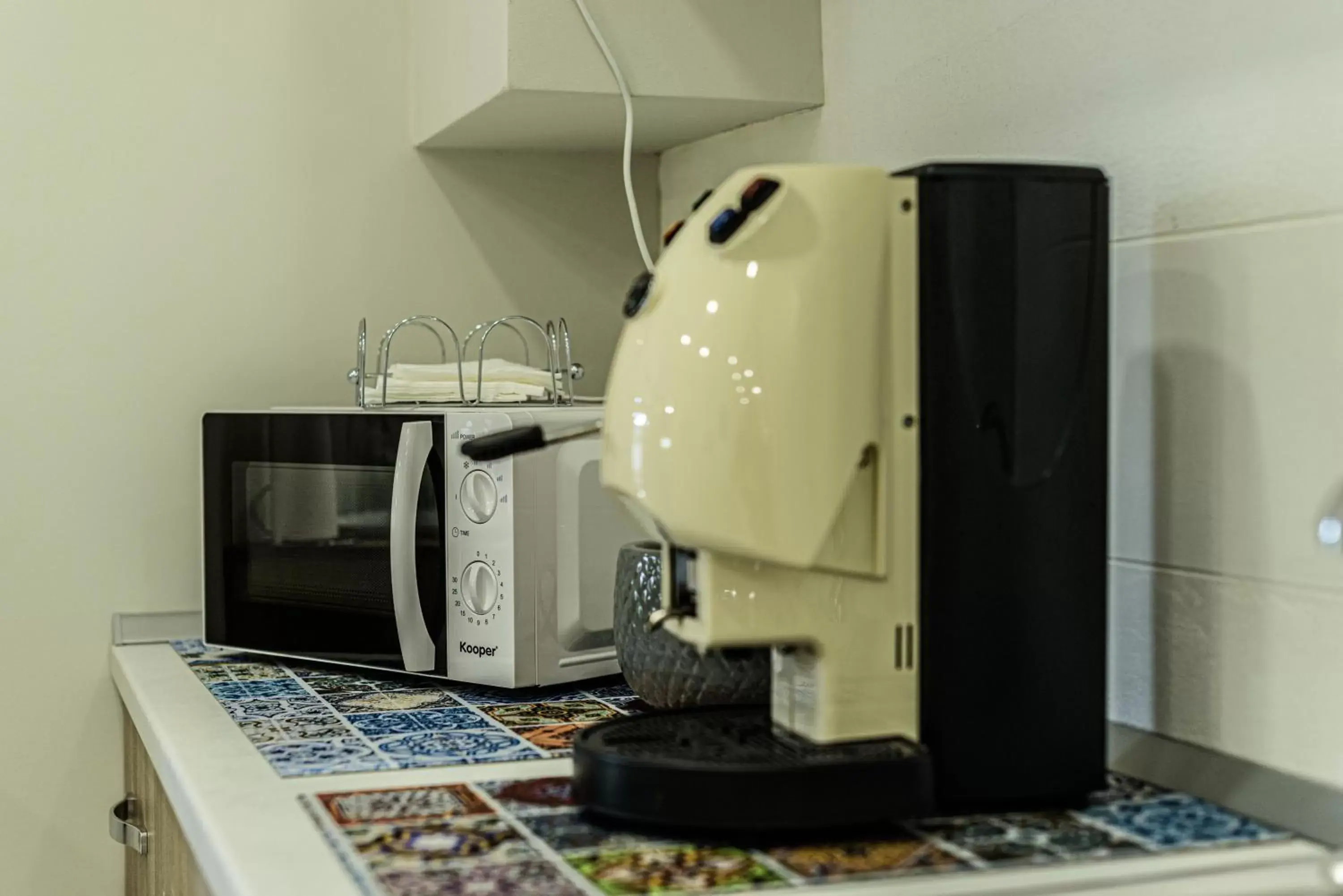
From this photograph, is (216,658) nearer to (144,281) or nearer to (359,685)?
(359,685)

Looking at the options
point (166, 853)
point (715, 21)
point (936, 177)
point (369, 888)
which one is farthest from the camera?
point (715, 21)

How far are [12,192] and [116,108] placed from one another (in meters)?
0.15

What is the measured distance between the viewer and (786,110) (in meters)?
1.56

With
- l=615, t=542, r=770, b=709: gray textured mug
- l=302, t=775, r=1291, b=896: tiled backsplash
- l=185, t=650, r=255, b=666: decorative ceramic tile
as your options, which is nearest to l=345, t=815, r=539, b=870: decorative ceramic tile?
l=302, t=775, r=1291, b=896: tiled backsplash

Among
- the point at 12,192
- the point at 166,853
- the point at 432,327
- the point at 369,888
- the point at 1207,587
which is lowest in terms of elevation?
the point at 166,853

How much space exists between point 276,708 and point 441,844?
488 millimetres

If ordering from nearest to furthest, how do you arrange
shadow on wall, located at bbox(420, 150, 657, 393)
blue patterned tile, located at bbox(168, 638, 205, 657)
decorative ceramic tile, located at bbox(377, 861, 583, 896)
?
decorative ceramic tile, located at bbox(377, 861, 583, 896) < blue patterned tile, located at bbox(168, 638, 205, 657) < shadow on wall, located at bbox(420, 150, 657, 393)

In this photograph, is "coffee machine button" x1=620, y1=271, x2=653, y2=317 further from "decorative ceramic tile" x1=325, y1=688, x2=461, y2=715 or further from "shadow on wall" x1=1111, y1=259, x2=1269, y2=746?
"decorative ceramic tile" x1=325, y1=688, x2=461, y2=715

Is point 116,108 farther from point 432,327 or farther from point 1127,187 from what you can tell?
point 1127,187

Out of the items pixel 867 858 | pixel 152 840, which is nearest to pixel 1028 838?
pixel 867 858

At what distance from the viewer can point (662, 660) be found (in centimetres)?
116

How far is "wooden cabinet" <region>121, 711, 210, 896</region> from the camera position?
1.15 meters

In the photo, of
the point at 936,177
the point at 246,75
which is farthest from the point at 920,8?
the point at 246,75

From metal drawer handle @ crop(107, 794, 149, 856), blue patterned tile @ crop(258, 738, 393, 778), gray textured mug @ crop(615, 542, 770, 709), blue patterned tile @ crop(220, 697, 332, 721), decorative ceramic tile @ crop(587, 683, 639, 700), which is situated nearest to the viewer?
blue patterned tile @ crop(258, 738, 393, 778)
